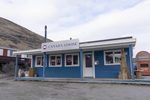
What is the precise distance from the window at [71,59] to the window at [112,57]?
2.52 m

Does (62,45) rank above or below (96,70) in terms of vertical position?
above

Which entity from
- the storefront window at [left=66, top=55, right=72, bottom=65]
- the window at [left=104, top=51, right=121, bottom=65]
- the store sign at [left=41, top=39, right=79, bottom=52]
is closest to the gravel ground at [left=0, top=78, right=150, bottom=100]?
the window at [left=104, top=51, right=121, bottom=65]

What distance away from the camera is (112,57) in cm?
942

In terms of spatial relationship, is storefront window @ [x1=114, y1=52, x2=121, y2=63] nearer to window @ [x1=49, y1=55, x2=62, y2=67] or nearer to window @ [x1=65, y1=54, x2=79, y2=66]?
window @ [x1=65, y1=54, x2=79, y2=66]

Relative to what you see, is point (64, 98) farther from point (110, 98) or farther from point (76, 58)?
point (76, 58)

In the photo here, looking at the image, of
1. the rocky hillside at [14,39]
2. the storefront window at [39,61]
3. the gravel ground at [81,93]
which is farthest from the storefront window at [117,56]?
the rocky hillside at [14,39]

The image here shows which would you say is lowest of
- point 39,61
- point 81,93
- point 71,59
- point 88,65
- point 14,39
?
point 81,93

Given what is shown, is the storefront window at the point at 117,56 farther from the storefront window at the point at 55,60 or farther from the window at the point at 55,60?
→ the storefront window at the point at 55,60

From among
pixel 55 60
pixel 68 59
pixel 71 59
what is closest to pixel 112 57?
pixel 71 59

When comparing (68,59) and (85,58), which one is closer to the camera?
(85,58)

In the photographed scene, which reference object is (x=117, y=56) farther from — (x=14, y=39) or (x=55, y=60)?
(x=14, y=39)

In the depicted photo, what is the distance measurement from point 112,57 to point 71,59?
3.56 meters

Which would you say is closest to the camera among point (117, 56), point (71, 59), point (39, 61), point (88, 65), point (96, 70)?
point (117, 56)

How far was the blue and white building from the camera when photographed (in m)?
8.70
